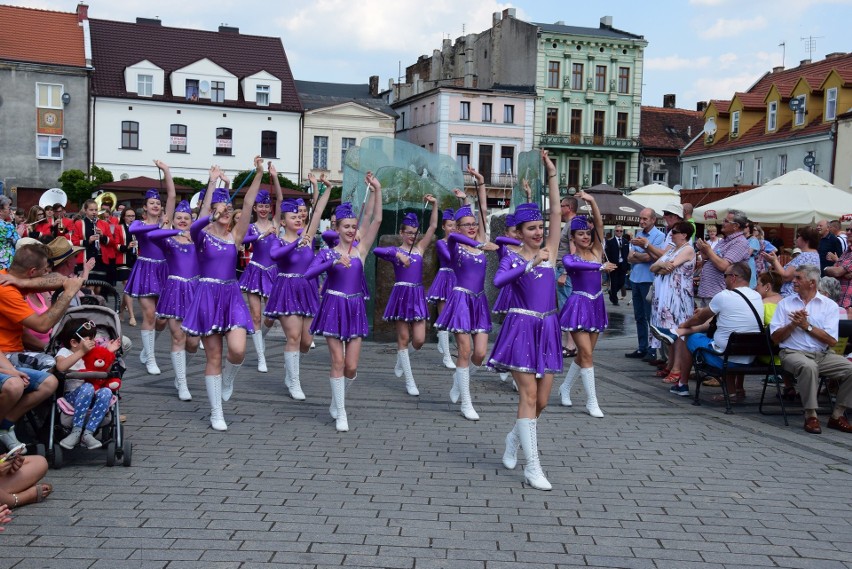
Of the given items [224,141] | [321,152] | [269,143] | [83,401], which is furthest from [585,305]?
[321,152]

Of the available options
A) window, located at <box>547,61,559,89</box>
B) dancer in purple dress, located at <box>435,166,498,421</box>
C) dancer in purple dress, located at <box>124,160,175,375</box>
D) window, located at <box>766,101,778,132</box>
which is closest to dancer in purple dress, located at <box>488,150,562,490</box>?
dancer in purple dress, located at <box>435,166,498,421</box>

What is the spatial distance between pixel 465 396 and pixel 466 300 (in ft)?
3.71

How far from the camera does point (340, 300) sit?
28.1 ft

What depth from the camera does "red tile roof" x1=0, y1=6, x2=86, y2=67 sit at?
152 feet

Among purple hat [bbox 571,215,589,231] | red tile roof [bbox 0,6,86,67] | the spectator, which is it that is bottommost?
the spectator

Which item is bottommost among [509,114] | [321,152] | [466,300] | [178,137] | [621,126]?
[466,300]

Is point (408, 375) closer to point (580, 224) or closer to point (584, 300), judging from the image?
point (584, 300)

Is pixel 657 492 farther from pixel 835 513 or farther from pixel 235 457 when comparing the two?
pixel 235 457

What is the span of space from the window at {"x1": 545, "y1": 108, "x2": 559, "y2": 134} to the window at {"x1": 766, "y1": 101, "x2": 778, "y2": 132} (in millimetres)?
20324

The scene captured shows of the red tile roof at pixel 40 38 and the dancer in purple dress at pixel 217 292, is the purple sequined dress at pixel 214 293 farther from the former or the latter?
the red tile roof at pixel 40 38

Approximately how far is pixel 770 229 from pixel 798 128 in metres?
9.52

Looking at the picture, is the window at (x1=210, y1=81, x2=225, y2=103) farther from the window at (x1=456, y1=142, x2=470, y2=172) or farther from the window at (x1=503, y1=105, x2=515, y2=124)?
the window at (x1=503, y1=105, x2=515, y2=124)

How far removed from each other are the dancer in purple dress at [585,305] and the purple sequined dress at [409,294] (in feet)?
5.97

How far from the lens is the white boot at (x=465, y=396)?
9.02 meters
